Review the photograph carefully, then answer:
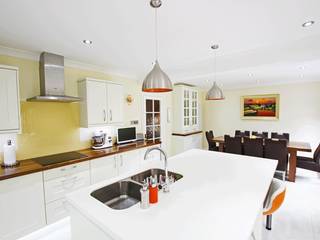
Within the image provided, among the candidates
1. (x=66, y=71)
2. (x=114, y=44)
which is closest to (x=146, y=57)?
(x=114, y=44)

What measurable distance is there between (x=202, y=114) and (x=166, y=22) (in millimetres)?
4953

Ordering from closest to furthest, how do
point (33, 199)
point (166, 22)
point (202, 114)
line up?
1. point (166, 22)
2. point (33, 199)
3. point (202, 114)

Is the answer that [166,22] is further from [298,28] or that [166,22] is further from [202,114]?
[202,114]

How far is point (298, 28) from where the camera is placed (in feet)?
5.81

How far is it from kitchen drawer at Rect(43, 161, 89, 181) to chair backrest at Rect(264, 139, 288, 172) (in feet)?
11.5

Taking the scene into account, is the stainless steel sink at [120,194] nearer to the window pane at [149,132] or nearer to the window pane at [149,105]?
the window pane at [149,132]

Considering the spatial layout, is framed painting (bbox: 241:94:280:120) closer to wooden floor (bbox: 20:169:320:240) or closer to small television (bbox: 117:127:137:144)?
wooden floor (bbox: 20:169:320:240)

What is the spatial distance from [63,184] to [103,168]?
0.60 meters

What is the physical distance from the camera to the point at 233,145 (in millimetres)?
3842

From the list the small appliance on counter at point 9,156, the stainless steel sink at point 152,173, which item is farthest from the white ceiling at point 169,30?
the stainless steel sink at point 152,173

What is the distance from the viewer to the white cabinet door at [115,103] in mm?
3090

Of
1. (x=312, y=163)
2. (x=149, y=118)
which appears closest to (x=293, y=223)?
(x=312, y=163)

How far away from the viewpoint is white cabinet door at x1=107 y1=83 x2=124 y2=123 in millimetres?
3090

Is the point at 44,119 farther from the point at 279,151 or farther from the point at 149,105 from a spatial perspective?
the point at 279,151
